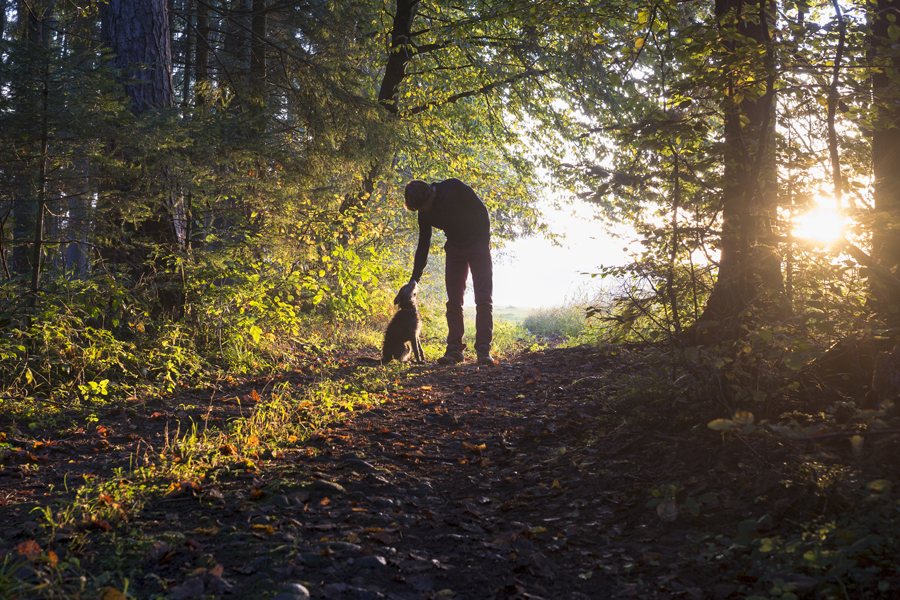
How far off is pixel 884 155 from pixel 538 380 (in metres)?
3.54

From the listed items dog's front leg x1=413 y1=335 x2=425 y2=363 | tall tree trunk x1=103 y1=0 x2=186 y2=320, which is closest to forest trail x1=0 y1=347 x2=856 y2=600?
tall tree trunk x1=103 y1=0 x2=186 y2=320

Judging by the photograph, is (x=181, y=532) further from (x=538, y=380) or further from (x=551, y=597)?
(x=538, y=380)

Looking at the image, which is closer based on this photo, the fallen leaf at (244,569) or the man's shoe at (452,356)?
the fallen leaf at (244,569)

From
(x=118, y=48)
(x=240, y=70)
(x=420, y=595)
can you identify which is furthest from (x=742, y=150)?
(x=240, y=70)

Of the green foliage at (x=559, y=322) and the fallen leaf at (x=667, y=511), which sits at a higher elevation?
the green foliage at (x=559, y=322)

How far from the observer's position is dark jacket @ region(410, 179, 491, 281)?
648cm

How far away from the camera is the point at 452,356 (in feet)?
22.9

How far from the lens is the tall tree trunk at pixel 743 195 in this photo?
2.71 meters

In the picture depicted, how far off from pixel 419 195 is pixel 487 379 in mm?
2360

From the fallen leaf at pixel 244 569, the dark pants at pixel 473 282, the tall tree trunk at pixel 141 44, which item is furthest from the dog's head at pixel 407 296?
the fallen leaf at pixel 244 569

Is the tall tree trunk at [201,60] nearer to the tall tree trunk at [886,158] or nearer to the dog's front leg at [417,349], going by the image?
the dog's front leg at [417,349]

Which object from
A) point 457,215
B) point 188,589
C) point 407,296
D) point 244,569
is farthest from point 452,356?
point 188,589

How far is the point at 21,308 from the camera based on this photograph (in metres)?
4.50

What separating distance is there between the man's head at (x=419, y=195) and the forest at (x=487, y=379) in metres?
1.47
